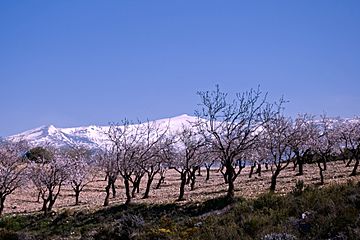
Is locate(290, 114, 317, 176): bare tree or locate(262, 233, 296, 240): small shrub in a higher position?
locate(290, 114, 317, 176): bare tree

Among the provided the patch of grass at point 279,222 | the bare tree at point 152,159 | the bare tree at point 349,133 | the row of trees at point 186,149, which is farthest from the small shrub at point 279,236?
the bare tree at point 349,133

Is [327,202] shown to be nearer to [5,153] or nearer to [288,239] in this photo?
[288,239]

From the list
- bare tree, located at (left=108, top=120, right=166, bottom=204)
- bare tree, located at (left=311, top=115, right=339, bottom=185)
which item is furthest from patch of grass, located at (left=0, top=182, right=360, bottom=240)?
bare tree, located at (left=311, top=115, right=339, bottom=185)

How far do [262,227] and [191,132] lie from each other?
27.3 m

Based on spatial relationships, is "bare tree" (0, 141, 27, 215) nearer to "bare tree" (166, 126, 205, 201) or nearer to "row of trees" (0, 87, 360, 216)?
"row of trees" (0, 87, 360, 216)

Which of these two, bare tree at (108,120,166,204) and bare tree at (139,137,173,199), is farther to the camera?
bare tree at (139,137,173,199)

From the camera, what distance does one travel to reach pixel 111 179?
3947 cm

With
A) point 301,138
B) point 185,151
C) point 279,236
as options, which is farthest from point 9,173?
point 279,236

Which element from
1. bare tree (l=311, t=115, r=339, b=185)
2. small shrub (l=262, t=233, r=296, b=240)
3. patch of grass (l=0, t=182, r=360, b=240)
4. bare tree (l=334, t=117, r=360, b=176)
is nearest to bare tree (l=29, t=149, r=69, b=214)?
patch of grass (l=0, t=182, r=360, b=240)

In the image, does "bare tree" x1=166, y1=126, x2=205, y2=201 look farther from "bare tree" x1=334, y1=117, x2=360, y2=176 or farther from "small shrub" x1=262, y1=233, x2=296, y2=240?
"small shrub" x1=262, y1=233, x2=296, y2=240

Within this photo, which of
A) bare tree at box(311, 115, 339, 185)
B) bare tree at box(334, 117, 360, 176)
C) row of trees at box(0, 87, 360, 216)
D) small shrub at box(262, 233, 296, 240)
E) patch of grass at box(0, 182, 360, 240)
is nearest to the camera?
small shrub at box(262, 233, 296, 240)

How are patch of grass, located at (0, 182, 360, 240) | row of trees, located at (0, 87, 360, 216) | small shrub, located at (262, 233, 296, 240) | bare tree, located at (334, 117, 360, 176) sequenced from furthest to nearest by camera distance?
bare tree, located at (334, 117, 360, 176), row of trees, located at (0, 87, 360, 216), patch of grass, located at (0, 182, 360, 240), small shrub, located at (262, 233, 296, 240)

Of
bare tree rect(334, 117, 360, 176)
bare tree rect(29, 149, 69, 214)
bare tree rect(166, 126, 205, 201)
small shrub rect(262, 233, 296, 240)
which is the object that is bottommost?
small shrub rect(262, 233, 296, 240)

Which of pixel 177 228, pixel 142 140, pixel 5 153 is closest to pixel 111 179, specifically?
pixel 142 140
